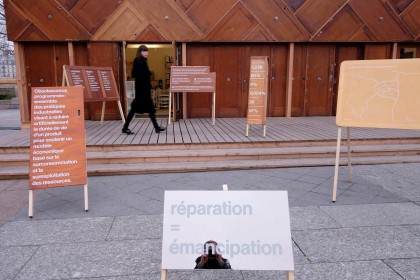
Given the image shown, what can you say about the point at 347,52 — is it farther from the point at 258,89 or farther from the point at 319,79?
the point at 258,89

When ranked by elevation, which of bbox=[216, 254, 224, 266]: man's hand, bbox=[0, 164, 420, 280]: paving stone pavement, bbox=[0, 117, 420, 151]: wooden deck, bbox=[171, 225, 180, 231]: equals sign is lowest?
bbox=[0, 164, 420, 280]: paving stone pavement

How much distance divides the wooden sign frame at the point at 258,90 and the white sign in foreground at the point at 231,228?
15.4 feet

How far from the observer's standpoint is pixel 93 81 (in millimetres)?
8047

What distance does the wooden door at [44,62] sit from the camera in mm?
9094

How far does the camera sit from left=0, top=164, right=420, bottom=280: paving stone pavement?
2752mm

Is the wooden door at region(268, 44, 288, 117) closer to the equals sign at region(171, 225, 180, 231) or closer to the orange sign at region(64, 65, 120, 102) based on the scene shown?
the orange sign at region(64, 65, 120, 102)

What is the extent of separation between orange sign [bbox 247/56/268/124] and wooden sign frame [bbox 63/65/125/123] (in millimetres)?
3603

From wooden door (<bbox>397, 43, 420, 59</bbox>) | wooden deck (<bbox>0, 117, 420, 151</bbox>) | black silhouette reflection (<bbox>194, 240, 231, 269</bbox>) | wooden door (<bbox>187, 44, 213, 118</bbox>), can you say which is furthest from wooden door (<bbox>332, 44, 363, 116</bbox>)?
black silhouette reflection (<bbox>194, 240, 231, 269</bbox>)

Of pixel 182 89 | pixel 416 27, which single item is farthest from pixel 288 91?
pixel 416 27

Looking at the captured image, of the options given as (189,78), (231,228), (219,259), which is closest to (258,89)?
(189,78)

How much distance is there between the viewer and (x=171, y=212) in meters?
2.21

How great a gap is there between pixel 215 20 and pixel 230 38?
2.08ft

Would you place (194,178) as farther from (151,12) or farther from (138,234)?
(151,12)

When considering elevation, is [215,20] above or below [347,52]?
above
